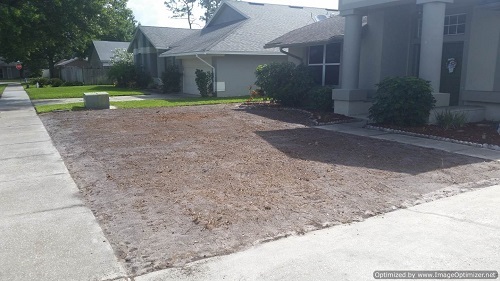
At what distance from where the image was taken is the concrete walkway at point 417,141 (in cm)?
873

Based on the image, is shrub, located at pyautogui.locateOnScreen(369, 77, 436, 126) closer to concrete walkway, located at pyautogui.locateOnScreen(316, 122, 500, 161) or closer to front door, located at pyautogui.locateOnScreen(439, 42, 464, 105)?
concrete walkway, located at pyautogui.locateOnScreen(316, 122, 500, 161)

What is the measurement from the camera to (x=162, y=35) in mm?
33812

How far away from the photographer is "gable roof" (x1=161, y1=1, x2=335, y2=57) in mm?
23505

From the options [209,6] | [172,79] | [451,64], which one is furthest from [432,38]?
[209,6]

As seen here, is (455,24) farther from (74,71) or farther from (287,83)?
(74,71)

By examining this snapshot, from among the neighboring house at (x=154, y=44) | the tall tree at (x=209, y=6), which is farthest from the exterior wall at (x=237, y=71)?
the tall tree at (x=209, y=6)

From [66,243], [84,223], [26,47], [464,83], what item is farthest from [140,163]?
[26,47]

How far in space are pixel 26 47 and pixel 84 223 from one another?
22180 millimetres

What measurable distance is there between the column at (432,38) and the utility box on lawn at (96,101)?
13.1 meters

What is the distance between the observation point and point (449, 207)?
5453 mm

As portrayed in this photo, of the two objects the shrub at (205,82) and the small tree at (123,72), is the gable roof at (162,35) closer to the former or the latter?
the small tree at (123,72)

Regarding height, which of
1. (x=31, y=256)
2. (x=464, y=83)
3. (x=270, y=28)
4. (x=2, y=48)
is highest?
(x=270, y=28)

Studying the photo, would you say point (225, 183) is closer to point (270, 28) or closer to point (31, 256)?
point (31, 256)

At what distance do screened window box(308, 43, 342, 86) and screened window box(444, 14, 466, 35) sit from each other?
14.0ft
